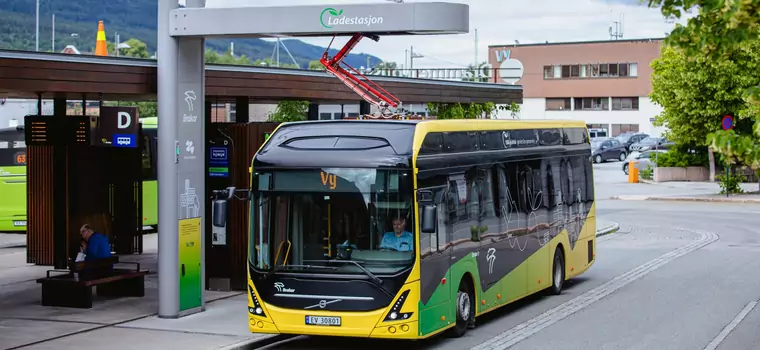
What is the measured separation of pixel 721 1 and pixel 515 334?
265 inches

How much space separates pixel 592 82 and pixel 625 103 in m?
3.23

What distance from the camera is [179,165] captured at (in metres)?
16.0

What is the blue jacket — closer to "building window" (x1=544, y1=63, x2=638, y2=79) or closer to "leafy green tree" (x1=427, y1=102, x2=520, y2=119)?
"leafy green tree" (x1=427, y1=102, x2=520, y2=119)

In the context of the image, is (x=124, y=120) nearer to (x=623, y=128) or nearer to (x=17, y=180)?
(x=17, y=180)

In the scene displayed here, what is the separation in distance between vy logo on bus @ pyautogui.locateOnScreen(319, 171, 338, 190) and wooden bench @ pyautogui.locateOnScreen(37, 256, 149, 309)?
A: 5.66 meters

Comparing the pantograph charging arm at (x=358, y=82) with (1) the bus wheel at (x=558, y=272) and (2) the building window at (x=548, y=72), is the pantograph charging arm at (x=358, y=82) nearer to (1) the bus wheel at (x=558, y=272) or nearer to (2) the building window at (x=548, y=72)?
(1) the bus wheel at (x=558, y=272)

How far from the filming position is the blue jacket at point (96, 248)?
18.1 meters

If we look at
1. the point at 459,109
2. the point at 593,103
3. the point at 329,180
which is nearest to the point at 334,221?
the point at 329,180

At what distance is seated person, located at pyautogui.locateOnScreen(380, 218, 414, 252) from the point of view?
13.2m

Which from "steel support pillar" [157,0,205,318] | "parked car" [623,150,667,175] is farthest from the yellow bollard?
"steel support pillar" [157,0,205,318]

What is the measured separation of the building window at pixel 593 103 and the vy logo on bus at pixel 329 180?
79.6m

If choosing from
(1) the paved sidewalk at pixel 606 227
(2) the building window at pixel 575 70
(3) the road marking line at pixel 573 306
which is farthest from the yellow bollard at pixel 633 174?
(2) the building window at pixel 575 70

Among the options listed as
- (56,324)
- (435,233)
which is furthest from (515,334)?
(56,324)

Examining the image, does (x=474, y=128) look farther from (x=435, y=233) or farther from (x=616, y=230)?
(x=616, y=230)
